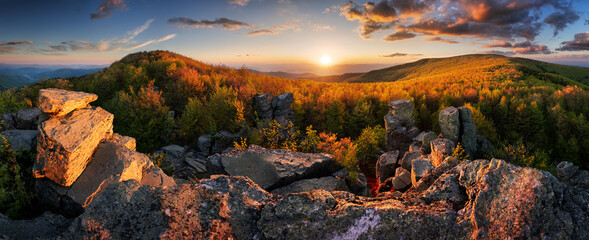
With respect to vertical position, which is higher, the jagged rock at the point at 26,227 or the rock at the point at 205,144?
the jagged rock at the point at 26,227

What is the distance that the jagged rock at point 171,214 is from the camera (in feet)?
9.52

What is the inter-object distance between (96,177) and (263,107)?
11.8m

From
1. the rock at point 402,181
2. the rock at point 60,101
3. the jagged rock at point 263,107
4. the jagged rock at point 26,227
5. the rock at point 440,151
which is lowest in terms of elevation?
the rock at point 402,181

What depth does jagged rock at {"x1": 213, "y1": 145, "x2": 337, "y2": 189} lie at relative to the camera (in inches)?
406

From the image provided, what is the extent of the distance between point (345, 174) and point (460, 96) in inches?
1031

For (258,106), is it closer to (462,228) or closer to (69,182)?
(69,182)

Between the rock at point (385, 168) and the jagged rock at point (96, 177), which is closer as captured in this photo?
the jagged rock at point (96, 177)

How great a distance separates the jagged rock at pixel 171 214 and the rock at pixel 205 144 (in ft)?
40.1

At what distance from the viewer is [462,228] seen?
268cm

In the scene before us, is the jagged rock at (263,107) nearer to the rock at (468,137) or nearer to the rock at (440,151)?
the rock at (440,151)

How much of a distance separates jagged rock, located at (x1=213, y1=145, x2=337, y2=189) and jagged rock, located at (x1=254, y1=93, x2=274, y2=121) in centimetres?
626

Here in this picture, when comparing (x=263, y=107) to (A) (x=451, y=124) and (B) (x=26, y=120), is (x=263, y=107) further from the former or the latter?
(A) (x=451, y=124)

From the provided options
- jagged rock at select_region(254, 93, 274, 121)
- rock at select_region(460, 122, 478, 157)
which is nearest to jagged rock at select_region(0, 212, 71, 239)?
jagged rock at select_region(254, 93, 274, 121)

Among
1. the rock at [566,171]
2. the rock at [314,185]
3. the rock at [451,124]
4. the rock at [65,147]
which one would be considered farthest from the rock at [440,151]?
the rock at [65,147]
